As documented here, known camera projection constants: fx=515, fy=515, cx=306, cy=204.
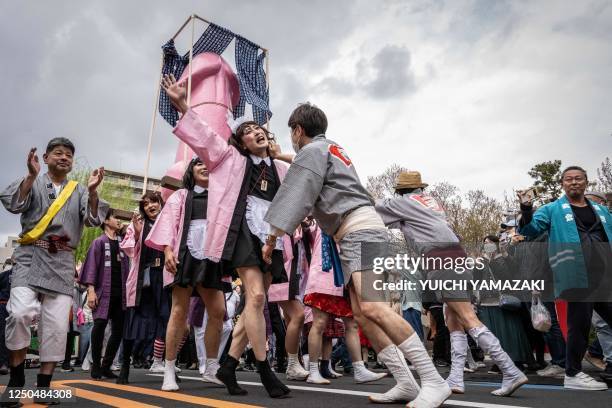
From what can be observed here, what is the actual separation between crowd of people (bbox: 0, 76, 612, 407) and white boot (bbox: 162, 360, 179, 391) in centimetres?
1

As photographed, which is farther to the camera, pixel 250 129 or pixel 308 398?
pixel 250 129

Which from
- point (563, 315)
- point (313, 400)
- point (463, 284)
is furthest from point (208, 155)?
point (563, 315)

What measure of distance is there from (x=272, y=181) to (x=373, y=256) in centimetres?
146

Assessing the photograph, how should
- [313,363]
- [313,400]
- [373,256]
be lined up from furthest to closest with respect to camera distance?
[313,363] → [313,400] → [373,256]

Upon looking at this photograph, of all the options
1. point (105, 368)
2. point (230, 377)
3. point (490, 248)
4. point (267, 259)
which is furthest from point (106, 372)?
point (490, 248)

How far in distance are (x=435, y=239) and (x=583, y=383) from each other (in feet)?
5.46

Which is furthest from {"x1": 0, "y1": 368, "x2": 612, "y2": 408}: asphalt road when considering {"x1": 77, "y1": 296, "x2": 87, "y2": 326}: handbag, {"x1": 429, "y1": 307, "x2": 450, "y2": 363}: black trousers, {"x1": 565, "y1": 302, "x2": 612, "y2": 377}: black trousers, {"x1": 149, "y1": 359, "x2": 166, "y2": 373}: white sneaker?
{"x1": 77, "y1": 296, "x2": 87, "y2": 326}: handbag

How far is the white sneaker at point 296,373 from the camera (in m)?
5.43

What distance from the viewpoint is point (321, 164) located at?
10.8 ft

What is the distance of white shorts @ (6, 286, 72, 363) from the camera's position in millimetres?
3545

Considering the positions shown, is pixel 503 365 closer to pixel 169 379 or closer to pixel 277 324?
pixel 169 379

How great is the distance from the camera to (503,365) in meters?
3.62

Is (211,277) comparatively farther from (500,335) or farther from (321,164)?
(500,335)

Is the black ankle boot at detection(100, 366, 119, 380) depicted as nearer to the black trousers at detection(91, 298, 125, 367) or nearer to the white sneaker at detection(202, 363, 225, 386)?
the black trousers at detection(91, 298, 125, 367)
